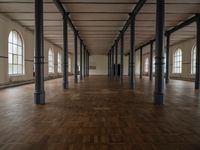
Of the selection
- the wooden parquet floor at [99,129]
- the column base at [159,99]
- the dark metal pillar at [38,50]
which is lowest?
the wooden parquet floor at [99,129]

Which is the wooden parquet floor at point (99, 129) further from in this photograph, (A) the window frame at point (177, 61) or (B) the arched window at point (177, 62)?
(B) the arched window at point (177, 62)

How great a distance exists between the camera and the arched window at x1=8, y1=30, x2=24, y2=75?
58.1ft

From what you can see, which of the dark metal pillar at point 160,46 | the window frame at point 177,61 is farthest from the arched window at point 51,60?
the dark metal pillar at point 160,46

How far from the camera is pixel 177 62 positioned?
3312cm

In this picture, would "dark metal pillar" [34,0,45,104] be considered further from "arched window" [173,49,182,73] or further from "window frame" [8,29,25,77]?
"arched window" [173,49,182,73]

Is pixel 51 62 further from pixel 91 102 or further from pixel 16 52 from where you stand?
pixel 91 102

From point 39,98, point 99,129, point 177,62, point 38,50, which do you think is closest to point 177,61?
point 177,62

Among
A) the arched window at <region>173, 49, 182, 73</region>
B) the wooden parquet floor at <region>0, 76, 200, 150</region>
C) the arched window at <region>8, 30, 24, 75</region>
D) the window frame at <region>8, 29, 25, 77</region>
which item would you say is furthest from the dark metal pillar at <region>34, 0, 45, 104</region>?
the arched window at <region>173, 49, 182, 73</region>

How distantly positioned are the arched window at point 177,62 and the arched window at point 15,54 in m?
22.1

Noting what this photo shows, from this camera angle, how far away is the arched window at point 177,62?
32.0m

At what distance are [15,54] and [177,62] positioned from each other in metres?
23.7

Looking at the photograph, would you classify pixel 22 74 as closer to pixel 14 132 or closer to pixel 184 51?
pixel 14 132

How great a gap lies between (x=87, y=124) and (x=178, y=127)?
210 cm

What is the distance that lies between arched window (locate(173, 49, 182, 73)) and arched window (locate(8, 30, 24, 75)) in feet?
72.5
